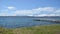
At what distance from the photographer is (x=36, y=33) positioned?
436 inches

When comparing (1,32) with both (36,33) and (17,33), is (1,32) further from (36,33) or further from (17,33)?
(36,33)

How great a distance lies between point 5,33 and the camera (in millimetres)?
10500

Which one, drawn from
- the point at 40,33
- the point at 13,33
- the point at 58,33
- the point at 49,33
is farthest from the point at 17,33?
the point at 58,33

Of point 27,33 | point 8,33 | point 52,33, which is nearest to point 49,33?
point 52,33

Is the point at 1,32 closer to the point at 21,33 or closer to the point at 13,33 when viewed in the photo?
the point at 13,33

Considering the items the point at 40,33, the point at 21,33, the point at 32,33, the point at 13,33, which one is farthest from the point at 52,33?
the point at 13,33

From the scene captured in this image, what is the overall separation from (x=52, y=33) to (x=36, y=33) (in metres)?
1.47

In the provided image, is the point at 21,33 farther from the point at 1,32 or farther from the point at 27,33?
the point at 1,32

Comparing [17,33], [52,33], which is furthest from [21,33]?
[52,33]

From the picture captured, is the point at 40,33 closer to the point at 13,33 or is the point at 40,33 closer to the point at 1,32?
the point at 13,33

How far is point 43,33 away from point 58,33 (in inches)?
52.7

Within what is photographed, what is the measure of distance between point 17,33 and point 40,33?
208cm

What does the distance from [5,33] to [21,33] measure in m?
1.43

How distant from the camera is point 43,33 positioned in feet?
36.2
